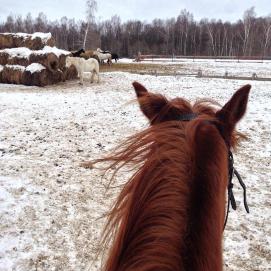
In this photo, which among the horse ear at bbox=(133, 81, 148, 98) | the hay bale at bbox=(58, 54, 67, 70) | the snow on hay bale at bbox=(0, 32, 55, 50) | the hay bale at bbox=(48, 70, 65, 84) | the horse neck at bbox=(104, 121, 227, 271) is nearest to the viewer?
the horse neck at bbox=(104, 121, 227, 271)

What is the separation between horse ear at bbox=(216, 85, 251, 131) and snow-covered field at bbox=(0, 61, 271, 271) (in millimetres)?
381

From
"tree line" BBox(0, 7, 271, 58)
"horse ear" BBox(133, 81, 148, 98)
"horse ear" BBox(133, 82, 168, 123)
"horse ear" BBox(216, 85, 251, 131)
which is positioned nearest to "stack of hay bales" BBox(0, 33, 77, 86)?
"horse ear" BBox(133, 81, 148, 98)

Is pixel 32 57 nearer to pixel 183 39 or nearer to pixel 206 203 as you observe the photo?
pixel 206 203

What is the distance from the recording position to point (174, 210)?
0.86 meters

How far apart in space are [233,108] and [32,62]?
11926mm

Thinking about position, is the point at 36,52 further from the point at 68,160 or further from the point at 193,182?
the point at 193,182

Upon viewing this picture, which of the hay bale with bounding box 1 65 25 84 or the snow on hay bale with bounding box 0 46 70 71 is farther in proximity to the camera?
the hay bale with bounding box 1 65 25 84

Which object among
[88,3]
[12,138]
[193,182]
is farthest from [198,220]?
[88,3]

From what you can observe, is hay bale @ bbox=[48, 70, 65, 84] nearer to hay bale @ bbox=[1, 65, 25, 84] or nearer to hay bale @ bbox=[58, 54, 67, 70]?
hay bale @ bbox=[58, 54, 67, 70]

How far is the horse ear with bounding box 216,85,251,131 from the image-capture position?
1176 millimetres

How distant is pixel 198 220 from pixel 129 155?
35 centimetres

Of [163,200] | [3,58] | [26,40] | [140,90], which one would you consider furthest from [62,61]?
[163,200]

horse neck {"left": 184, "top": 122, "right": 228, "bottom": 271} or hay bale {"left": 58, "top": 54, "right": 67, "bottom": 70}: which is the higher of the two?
hay bale {"left": 58, "top": 54, "right": 67, "bottom": 70}

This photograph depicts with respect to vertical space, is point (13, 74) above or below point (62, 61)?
below
